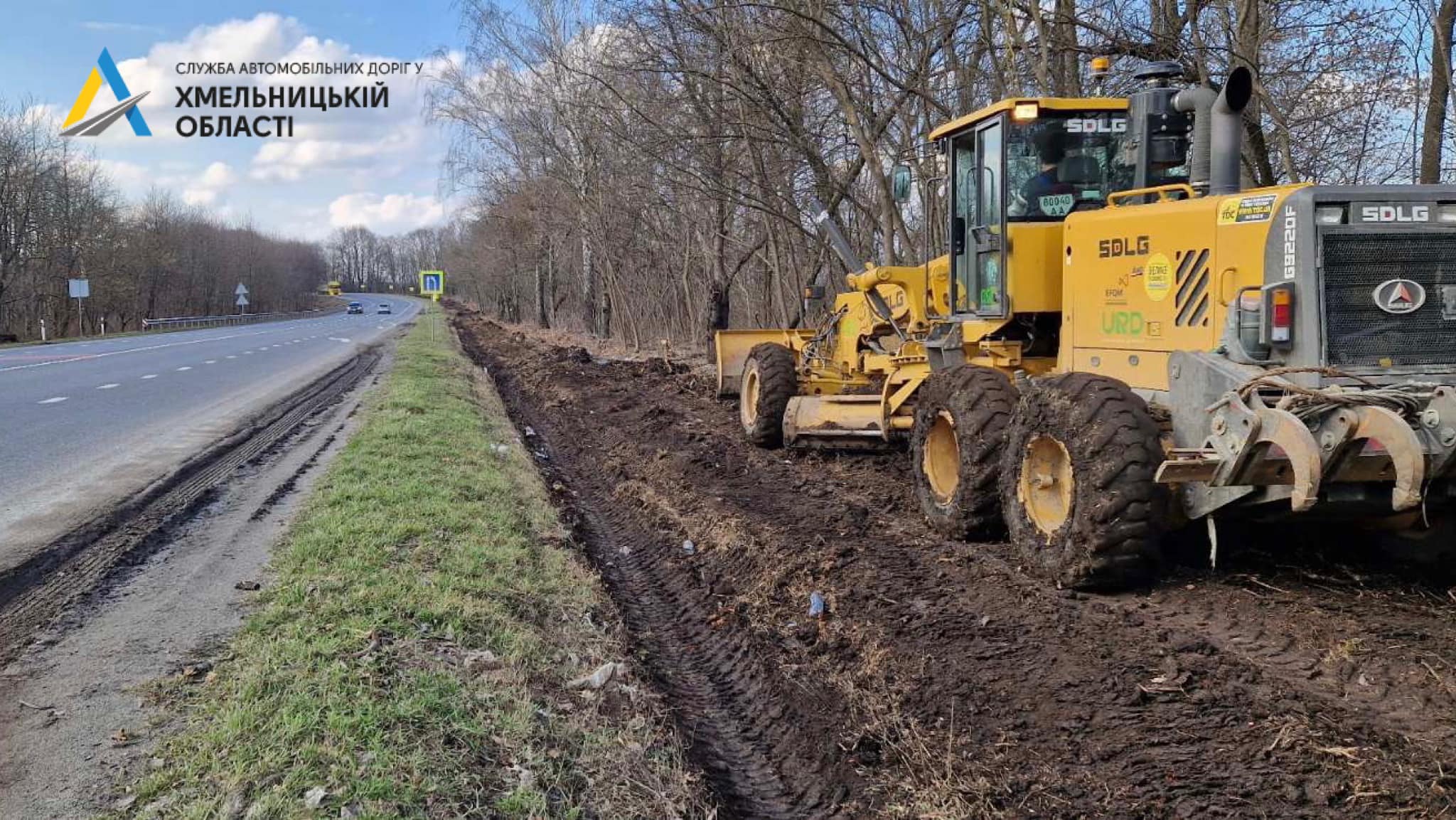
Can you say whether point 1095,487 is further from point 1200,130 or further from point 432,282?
point 432,282

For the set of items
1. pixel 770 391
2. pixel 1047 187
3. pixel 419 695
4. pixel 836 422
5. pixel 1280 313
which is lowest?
pixel 419 695

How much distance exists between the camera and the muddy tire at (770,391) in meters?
10.8

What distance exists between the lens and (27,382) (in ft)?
51.9

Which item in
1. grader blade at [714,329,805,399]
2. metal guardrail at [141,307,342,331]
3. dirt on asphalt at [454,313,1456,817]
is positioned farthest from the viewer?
metal guardrail at [141,307,342,331]

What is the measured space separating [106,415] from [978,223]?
10663 mm

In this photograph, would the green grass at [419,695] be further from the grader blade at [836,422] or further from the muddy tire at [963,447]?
the grader blade at [836,422]

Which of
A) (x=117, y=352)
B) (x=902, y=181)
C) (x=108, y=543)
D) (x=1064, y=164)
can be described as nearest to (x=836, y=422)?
(x=902, y=181)

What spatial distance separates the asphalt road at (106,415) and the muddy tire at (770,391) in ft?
A: 18.7

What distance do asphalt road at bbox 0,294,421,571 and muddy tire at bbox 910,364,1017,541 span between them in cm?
573

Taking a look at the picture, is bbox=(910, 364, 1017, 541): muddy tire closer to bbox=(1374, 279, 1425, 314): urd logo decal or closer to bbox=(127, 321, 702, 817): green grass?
bbox=(1374, 279, 1425, 314): urd logo decal

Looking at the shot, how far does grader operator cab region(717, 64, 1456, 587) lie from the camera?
4668 millimetres

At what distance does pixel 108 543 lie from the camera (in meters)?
6.30

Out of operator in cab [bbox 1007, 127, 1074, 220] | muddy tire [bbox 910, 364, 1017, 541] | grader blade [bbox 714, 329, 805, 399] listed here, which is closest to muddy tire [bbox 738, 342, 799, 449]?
grader blade [bbox 714, 329, 805, 399]

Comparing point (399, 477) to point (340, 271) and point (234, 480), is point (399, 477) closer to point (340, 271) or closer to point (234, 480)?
point (234, 480)
